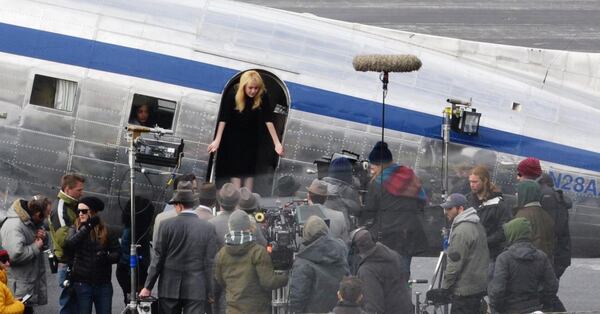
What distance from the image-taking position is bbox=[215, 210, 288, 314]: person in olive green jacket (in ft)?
45.0

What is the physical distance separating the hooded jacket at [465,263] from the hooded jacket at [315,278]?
120 centimetres

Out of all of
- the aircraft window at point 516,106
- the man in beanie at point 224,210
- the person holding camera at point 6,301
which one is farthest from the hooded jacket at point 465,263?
the person holding camera at point 6,301

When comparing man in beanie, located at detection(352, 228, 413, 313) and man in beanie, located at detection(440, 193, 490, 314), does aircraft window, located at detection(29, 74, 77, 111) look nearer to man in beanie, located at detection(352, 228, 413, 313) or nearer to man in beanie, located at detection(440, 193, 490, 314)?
man in beanie, located at detection(352, 228, 413, 313)

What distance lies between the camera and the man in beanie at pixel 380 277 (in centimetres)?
1373

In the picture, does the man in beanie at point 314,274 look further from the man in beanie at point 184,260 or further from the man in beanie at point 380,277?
the man in beanie at point 184,260

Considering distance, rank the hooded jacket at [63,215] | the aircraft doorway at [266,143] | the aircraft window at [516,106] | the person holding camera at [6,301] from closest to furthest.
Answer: the person holding camera at [6,301]
the hooded jacket at [63,215]
the aircraft doorway at [266,143]
the aircraft window at [516,106]

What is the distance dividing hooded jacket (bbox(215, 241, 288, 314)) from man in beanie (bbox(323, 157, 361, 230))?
1305mm

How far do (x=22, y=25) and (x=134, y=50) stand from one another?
131 centimetres

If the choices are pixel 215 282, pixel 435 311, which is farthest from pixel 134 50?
pixel 435 311

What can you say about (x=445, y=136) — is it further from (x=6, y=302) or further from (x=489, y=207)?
(x=6, y=302)

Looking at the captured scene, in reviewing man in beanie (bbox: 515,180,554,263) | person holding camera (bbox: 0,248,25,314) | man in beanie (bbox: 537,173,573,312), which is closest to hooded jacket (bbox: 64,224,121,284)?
person holding camera (bbox: 0,248,25,314)

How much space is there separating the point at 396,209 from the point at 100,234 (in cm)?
306

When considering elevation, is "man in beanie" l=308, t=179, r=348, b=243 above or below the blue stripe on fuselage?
below

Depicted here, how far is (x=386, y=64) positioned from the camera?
50.5ft
